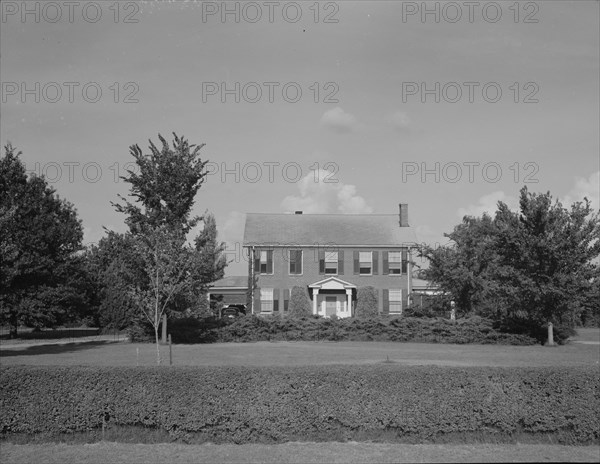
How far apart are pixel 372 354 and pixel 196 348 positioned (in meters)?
9.19

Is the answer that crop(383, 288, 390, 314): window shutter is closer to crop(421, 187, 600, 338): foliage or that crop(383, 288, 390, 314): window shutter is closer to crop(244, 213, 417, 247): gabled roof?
crop(244, 213, 417, 247): gabled roof

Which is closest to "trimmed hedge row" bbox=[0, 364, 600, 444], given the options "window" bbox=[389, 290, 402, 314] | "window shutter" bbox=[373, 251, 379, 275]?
"window" bbox=[389, 290, 402, 314]

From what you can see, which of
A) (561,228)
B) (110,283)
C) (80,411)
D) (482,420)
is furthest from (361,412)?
(110,283)

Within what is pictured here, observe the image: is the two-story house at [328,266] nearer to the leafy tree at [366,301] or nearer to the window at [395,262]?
the window at [395,262]

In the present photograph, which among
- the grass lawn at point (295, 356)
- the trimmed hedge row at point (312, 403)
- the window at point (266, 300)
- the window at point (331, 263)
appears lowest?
the grass lawn at point (295, 356)

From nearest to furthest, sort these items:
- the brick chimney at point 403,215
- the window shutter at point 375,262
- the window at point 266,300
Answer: the window at point 266,300 → the window shutter at point 375,262 → the brick chimney at point 403,215

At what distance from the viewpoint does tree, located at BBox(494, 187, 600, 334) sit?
107ft

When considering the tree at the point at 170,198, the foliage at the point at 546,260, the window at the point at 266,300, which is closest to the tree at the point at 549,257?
the foliage at the point at 546,260

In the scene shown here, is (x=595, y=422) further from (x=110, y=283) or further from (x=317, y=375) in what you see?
(x=110, y=283)

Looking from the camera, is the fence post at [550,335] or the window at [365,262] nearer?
the fence post at [550,335]

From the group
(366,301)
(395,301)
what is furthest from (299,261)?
(395,301)

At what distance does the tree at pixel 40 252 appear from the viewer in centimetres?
3803

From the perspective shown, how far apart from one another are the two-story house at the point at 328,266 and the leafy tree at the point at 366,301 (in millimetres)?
650

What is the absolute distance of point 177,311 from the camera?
37219 millimetres
